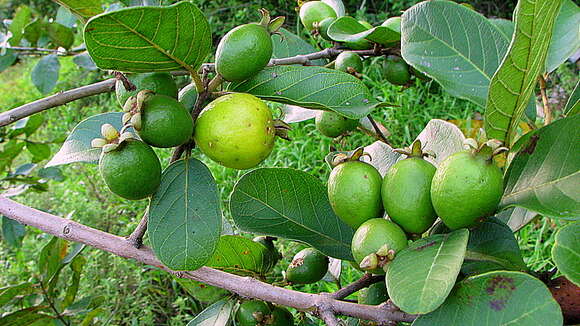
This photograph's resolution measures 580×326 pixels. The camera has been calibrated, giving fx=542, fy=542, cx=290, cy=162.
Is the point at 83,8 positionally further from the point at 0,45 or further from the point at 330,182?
the point at 0,45

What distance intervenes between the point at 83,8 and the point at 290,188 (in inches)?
20.5

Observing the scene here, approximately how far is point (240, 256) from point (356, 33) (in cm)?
46

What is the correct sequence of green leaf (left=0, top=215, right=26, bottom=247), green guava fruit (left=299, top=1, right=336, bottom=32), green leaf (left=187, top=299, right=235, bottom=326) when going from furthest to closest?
A: green leaf (left=0, top=215, right=26, bottom=247) → green guava fruit (left=299, top=1, right=336, bottom=32) → green leaf (left=187, top=299, right=235, bottom=326)

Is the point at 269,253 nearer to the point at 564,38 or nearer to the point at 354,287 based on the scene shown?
the point at 354,287

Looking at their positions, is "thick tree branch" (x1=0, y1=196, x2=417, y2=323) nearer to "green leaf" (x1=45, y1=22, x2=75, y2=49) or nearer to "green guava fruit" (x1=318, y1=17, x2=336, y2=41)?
"green guava fruit" (x1=318, y1=17, x2=336, y2=41)

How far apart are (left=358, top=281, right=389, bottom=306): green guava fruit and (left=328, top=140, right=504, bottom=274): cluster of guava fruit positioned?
0.12m

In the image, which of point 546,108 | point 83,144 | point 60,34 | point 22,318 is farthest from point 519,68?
point 60,34

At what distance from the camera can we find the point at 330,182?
702mm

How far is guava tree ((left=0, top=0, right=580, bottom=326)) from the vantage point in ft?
1.80

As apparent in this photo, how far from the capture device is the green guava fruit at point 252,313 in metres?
0.83

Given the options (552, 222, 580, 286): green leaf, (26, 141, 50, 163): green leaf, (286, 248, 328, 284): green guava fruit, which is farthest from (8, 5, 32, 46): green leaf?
(552, 222, 580, 286): green leaf

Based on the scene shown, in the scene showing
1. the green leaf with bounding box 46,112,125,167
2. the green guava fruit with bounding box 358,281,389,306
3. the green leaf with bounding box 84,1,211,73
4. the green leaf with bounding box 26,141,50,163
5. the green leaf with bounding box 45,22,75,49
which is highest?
the green leaf with bounding box 84,1,211,73

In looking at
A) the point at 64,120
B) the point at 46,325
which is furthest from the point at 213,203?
the point at 64,120

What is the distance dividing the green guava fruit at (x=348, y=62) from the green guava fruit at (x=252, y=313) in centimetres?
45
